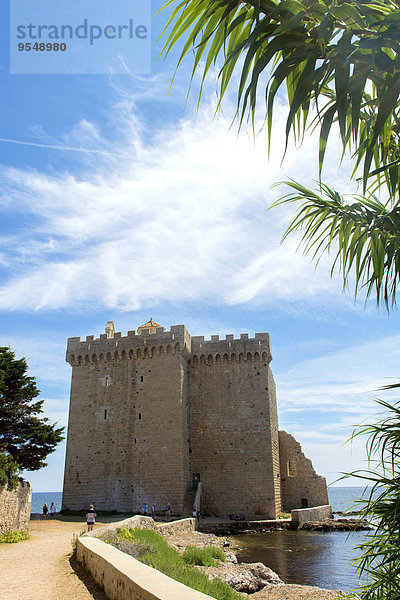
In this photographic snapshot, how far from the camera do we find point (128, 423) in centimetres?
2420

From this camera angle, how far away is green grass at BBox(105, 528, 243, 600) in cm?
776

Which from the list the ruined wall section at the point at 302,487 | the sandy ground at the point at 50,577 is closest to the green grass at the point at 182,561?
the sandy ground at the point at 50,577

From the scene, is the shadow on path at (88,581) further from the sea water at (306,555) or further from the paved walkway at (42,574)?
the sea water at (306,555)

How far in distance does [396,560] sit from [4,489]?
43.6ft

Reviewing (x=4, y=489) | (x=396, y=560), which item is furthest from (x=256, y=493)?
(x=396, y=560)

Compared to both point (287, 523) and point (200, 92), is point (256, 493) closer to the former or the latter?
point (287, 523)

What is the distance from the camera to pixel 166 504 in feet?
72.8

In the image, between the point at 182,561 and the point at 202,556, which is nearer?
the point at 182,561

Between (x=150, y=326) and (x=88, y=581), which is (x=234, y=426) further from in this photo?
(x=88, y=581)

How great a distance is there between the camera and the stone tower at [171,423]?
2311 cm

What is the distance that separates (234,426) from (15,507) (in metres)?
12.7

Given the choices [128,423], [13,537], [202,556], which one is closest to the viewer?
[202,556]

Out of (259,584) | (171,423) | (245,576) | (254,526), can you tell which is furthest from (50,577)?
(254,526)

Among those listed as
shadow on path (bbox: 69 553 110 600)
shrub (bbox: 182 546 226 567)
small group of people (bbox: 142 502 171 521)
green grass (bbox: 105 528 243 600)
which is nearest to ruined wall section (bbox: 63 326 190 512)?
small group of people (bbox: 142 502 171 521)
